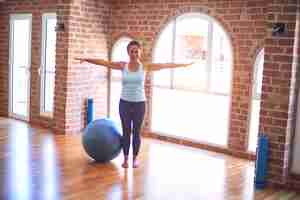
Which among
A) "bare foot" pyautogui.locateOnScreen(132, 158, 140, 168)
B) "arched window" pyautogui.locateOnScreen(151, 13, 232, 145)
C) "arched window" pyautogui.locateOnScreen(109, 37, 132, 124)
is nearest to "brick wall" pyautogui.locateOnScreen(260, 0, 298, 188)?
"bare foot" pyautogui.locateOnScreen(132, 158, 140, 168)

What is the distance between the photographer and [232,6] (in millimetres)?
6195

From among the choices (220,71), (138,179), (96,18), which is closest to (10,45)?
(96,18)

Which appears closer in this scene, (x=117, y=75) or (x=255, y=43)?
(x=255, y=43)

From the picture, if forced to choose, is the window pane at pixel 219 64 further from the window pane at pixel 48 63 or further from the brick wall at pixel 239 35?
the window pane at pixel 48 63

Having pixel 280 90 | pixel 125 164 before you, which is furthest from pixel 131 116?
pixel 280 90

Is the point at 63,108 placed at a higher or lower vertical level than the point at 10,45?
lower

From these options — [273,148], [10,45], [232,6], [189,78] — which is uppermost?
[232,6]

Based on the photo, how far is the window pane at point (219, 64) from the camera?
6980 mm

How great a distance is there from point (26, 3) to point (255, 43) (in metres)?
4.36

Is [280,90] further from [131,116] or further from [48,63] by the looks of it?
[48,63]

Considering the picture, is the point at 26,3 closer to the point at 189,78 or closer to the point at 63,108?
the point at 63,108

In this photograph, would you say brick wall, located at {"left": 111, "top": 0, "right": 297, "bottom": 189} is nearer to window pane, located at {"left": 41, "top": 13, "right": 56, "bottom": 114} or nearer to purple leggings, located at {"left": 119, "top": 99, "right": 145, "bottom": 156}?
window pane, located at {"left": 41, "top": 13, "right": 56, "bottom": 114}

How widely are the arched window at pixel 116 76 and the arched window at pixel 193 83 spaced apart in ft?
2.20

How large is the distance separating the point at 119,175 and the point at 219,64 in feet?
9.29
